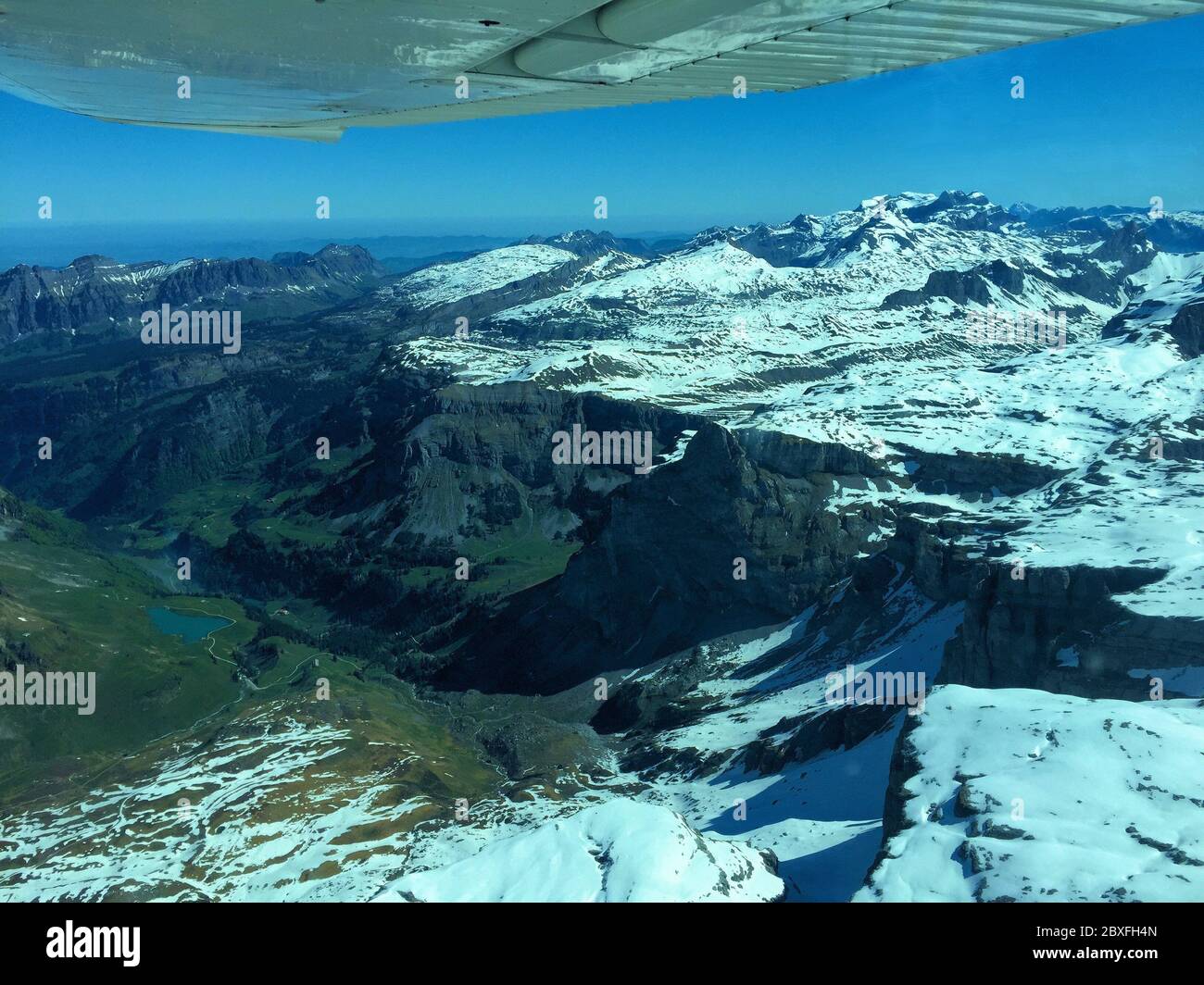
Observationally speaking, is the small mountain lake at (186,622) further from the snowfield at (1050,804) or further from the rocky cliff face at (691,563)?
the snowfield at (1050,804)

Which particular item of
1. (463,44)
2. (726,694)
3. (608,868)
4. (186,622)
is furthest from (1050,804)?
(186,622)

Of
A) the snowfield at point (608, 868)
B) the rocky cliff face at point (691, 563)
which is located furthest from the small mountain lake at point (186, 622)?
the snowfield at point (608, 868)

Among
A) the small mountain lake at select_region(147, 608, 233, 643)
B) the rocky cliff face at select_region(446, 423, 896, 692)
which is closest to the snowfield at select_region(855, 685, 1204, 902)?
the rocky cliff face at select_region(446, 423, 896, 692)

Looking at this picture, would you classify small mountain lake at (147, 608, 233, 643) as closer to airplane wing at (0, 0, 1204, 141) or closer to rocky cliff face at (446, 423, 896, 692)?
rocky cliff face at (446, 423, 896, 692)

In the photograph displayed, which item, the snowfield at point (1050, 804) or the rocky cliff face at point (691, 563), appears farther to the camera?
the rocky cliff face at point (691, 563)

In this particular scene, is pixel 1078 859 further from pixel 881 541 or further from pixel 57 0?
pixel 881 541

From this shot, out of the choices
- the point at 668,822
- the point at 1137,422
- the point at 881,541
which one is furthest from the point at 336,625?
the point at 1137,422

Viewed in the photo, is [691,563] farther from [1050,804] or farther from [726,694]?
[1050,804]
